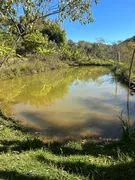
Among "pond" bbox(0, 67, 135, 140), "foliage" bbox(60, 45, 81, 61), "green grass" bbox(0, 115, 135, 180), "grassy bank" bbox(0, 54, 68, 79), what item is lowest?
"pond" bbox(0, 67, 135, 140)

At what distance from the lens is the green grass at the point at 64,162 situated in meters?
3.18

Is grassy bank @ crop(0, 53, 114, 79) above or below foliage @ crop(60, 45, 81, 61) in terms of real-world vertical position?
below

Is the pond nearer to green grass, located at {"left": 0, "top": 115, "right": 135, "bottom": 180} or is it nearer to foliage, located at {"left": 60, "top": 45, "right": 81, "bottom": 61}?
green grass, located at {"left": 0, "top": 115, "right": 135, "bottom": 180}

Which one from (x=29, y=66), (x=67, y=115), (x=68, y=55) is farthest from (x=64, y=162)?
(x=68, y=55)

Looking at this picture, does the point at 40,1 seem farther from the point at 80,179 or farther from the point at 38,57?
the point at 38,57

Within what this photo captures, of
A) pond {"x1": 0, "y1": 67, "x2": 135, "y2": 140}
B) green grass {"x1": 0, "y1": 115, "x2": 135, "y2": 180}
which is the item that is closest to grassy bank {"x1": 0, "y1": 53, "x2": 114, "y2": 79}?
pond {"x1": 0, "y1": 67, "x2": 135, "y2": 140}

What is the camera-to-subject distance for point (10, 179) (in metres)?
2.96

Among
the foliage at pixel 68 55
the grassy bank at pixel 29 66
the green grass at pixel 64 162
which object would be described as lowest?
the green grass at pixel 64 162

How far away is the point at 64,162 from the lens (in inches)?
149

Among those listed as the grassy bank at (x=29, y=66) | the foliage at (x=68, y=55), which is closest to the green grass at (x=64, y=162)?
the grassy bank at (x=29, y=66)

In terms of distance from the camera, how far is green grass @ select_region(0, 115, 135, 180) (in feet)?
10.4

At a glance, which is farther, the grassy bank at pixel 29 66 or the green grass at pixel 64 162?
the grassy bank at pixel 29 66

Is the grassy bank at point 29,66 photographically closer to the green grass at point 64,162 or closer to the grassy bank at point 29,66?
the grassy bank at point 29,66

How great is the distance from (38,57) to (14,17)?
927 inches
